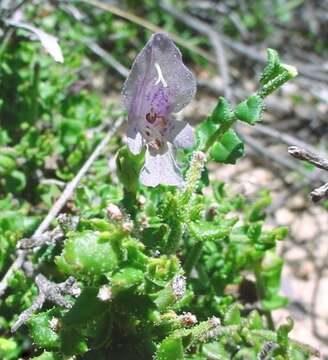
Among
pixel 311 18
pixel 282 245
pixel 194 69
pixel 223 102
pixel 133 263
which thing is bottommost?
pixel 282 245

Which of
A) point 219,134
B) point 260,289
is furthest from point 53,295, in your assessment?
point 260,289

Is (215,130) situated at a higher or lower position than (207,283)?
higher

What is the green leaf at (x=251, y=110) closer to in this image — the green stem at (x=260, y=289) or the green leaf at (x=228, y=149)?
the green leaf at (x=228, y=149)

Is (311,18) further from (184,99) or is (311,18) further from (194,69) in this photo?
(184,99)

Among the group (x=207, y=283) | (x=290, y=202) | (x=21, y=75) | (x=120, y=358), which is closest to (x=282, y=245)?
(x=290, y=202)

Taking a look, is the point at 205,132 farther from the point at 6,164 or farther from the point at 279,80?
the point at 6,164

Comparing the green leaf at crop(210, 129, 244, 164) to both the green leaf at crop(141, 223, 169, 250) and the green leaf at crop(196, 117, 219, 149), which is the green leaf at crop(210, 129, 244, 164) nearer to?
the green leaf at crop(196, 117, 219, 149)
